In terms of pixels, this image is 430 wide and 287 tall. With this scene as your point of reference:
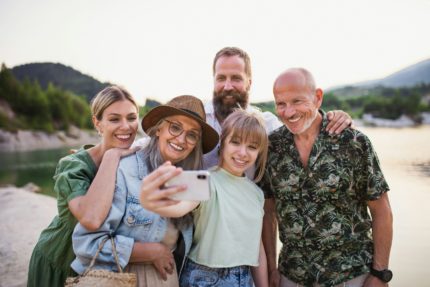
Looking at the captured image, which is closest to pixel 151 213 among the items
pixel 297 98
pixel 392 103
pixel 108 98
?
pixel 108 98

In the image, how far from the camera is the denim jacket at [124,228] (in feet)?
7.34

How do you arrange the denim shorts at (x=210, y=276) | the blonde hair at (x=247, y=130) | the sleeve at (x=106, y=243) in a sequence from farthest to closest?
the blonde hair at (x=247, y=130) → the denim shorts at (x=210, y=276) → the sleeve at (x=106, y=243)

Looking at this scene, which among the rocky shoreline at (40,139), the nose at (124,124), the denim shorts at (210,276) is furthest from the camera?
the rocky shoreline at (40,139)

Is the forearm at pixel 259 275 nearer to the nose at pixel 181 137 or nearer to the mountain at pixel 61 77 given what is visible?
the nose at pixel 181 137

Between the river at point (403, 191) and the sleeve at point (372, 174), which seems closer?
the sleeve at point (372, 174)

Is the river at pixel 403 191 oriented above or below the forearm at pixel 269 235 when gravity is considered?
below

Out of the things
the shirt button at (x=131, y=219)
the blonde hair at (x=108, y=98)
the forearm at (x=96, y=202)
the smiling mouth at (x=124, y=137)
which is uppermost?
the blonde hair at (x=108, y=98)

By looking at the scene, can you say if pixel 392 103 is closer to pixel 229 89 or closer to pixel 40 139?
pixel 40 139

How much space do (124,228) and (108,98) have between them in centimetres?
121

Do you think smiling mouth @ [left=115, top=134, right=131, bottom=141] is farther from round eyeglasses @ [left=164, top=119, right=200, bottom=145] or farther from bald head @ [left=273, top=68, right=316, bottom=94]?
bald head @ [left=273, top=68, right=316, bottom=94]

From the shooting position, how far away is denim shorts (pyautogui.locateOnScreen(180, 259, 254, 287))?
2475 millimetres

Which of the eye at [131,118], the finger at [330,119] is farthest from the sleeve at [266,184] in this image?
the eye at [131,118]

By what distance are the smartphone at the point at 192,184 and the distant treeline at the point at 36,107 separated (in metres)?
45.3

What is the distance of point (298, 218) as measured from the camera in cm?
291
